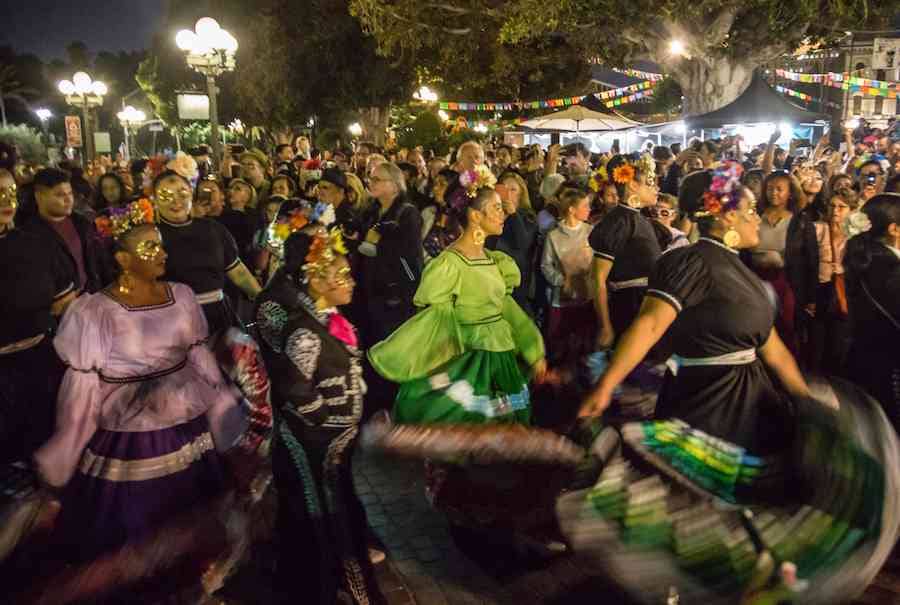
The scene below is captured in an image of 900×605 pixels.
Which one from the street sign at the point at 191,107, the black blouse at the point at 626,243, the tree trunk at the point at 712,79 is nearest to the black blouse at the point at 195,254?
the black blouse at the point at 626,243

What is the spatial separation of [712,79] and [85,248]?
66.8 ft

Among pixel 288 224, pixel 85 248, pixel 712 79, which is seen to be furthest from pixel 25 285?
pixel 712 79

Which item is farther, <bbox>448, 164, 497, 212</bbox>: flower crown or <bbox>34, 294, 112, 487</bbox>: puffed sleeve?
<bbox>448, 164, 497, 212</bbox>: flower crown

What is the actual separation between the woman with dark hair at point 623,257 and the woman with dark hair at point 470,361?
1317mm

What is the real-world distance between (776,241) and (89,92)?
71.0ft

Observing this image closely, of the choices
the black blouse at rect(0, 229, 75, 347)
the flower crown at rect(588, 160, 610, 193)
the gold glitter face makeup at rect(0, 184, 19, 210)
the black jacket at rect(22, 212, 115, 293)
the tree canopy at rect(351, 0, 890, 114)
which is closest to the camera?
the black blouse at rect(0, 229, 75, 347)

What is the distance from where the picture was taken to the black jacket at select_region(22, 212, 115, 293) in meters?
5.77

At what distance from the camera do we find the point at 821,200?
26.8 feet

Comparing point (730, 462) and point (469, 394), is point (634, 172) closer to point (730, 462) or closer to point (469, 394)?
point (469, 394)

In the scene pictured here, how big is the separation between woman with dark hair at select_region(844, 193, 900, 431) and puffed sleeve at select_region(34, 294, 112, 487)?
4.17 metres

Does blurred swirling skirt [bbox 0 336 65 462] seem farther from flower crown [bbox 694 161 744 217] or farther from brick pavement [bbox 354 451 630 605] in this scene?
flower crown [bbox 694 161 744 217]

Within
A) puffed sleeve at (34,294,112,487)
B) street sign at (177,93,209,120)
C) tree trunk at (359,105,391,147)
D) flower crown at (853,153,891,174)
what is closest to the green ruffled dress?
puffed sleeve at (34,294,112,487)

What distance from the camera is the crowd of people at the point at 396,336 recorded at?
12.5 ft

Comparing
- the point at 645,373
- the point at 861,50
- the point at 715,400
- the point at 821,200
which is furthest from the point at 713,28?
the point at 861,50
